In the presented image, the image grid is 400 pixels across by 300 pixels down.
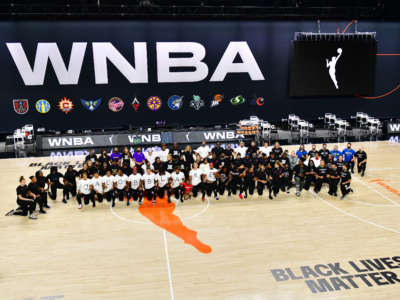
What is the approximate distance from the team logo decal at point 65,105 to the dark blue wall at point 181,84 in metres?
0.23

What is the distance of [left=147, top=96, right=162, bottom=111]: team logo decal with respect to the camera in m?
22.0

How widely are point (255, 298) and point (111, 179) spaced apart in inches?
259

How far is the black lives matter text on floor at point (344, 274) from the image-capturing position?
8133 mm

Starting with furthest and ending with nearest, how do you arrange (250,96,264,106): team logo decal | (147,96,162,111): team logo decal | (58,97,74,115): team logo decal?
(250,96,264,106): team logo decal, (147,96,162,111): team logo decal, (58,97,74,115): team logo decal

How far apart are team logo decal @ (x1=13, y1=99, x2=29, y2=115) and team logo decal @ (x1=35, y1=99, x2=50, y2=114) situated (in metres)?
0.57

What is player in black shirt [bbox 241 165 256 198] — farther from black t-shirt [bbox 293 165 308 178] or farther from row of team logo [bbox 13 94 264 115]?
row of team logo [bbox 13 94 264 115]

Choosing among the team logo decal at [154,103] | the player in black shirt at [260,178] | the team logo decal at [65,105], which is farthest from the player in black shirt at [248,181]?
the team logo decal at [65,105]

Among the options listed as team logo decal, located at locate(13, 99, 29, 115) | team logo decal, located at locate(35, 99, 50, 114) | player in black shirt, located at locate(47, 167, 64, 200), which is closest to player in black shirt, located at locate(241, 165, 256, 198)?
player in black shirt, located at locate(47, 167, 64, 200)

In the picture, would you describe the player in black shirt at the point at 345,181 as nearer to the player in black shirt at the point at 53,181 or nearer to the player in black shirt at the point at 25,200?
the player in black shirt at the point at 53,181

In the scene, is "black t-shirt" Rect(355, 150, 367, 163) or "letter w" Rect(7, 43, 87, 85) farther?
"letter w" Rect(7, 43, 87, 85)

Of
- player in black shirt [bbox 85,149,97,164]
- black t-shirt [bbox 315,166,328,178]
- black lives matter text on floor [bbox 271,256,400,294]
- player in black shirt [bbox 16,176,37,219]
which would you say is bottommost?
black lives matter text on floor [bbox 271,256,400,294]

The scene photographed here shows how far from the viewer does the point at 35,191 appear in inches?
460

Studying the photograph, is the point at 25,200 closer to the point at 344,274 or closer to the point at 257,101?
the point at 344,274

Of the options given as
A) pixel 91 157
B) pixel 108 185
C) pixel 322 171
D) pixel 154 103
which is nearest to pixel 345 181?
pixel 322 171
